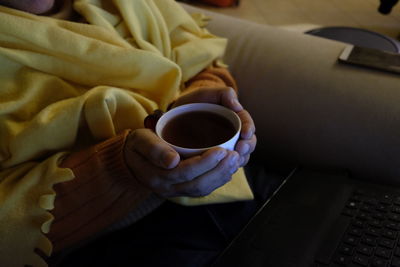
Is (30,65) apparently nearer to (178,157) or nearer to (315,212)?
(178,157)

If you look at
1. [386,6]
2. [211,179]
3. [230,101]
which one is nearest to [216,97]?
[230,101]

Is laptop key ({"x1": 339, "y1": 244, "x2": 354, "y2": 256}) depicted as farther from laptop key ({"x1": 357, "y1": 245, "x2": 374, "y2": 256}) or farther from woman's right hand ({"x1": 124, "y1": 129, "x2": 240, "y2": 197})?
woman's right hand ({"x1": 124, "y1": 129, "x2": 240, "y2": 197})

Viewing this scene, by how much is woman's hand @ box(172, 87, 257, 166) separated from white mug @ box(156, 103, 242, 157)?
0.9 inches

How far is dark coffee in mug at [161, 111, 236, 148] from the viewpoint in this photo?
499mm

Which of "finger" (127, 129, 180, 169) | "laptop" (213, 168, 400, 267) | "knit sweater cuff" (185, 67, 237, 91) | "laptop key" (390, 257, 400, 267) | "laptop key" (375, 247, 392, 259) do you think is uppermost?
"finger" (127, 129, 180, 169)

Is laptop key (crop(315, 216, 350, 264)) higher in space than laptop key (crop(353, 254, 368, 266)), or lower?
lower

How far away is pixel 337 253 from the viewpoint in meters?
0.54

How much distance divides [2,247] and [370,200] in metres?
0.53

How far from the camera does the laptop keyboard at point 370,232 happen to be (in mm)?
521

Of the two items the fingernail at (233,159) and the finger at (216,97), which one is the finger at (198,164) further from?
the finger at (216,97)

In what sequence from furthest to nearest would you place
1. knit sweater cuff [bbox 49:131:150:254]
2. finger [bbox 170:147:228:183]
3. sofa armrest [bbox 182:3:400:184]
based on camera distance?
sofa armrest [bbox 182:3:400:184] < knit sweater cuff [bbox 49:131:150:254] < finger [bbox 170:147:228:183]

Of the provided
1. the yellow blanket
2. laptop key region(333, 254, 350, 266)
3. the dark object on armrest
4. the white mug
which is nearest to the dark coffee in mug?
the white mug

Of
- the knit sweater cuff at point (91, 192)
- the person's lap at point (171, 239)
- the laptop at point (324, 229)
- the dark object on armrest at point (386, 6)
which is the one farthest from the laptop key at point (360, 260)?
the dark object on armrest at point (386, 6)

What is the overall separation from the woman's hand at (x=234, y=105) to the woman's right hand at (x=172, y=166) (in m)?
0.02
